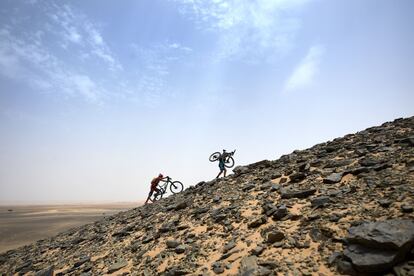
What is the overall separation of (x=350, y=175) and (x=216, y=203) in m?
6.29

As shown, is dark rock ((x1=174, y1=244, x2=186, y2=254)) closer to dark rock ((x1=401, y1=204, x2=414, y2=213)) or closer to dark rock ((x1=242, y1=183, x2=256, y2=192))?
dark rock ((x1=242, y1=183, x2=256, y2=192))

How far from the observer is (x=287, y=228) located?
346 inches

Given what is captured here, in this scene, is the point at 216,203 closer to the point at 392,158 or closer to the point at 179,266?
the point at 179,266

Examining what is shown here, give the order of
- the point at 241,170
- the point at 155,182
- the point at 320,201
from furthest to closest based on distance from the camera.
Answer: the point at 155,182 < the point at 241,170 < the point at 320,201

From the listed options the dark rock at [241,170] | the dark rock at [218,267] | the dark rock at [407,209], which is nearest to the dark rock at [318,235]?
the dark rock at [407,209]

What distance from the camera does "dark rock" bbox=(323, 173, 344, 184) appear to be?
36.1 ft

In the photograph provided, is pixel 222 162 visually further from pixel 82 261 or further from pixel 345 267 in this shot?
pixel 345 267

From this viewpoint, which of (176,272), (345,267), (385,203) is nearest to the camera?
(345,267)

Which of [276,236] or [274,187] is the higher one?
[274,187]

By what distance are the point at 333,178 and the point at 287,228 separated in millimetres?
3656

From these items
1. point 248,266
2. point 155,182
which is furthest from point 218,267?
point 155,182

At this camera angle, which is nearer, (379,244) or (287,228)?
(379,244)

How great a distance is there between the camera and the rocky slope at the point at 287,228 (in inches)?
263

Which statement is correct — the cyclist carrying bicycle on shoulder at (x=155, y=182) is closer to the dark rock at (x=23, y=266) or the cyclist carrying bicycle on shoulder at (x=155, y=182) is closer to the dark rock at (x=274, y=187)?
the dark rock at (x=23, y=266)
